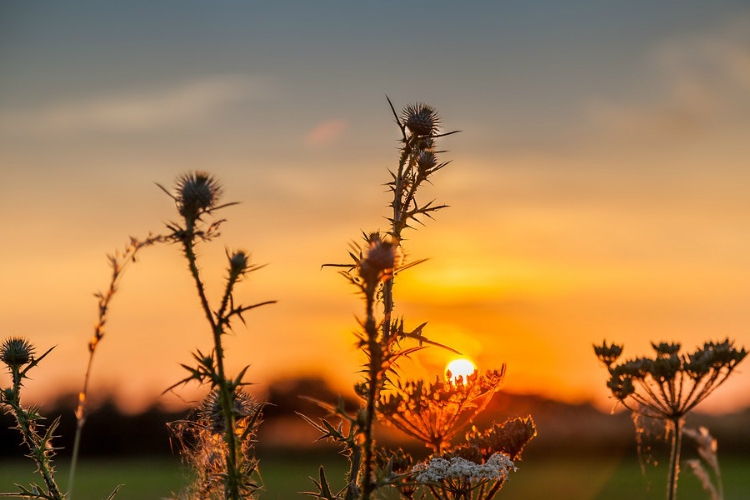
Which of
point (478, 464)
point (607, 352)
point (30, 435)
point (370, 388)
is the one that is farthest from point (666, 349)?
point (30, 435)

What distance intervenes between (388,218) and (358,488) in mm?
2058

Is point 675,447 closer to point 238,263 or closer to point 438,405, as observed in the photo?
point 438,405

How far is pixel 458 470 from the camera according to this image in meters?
4.43

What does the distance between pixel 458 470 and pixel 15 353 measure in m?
2.91

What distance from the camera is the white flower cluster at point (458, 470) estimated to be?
4434 millimetres

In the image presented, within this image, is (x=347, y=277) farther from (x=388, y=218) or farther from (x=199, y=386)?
(x=388, y=218)

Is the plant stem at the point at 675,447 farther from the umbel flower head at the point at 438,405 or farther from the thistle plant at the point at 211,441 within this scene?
the thistle plant at the point at 211,441

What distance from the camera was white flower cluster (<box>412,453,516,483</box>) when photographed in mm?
4434

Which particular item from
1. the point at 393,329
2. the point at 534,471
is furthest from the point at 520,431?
the point at 534,471

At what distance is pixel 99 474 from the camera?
51375mm

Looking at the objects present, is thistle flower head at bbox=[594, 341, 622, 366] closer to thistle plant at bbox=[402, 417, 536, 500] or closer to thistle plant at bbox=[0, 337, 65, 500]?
Result: thistle plant at bbox=[402, 417, 536, 500]

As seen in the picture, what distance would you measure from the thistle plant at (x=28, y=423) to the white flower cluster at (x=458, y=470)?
2002mm

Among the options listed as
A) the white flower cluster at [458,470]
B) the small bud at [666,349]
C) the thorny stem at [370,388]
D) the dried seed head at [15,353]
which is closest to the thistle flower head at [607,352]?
the small bud at [666,349]

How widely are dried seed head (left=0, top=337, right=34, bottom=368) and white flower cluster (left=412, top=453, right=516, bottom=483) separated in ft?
8.68
